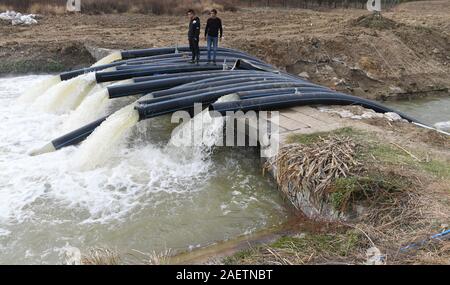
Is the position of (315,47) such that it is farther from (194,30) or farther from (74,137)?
(74,137)

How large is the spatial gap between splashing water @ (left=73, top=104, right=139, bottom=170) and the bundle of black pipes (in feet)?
0.96

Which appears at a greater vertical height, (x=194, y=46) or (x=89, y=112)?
(x=194, y=46)

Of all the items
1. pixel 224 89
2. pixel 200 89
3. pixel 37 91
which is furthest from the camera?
pixel 37 91

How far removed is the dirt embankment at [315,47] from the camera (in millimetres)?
15125

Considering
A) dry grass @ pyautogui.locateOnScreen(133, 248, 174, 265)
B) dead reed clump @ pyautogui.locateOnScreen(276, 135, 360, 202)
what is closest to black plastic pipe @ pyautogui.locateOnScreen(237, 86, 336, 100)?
dead reed clump @ pyautogui.locateOnScreen(276, 135, 360, 202)

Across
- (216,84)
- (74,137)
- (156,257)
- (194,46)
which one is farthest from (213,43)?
(156,257)

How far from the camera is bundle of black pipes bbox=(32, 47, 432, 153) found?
775 centimetres

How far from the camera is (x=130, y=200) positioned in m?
6.44

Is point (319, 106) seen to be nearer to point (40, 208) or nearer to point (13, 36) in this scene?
point (40, 208)

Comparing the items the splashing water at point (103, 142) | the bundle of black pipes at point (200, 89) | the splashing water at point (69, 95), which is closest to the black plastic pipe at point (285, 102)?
the bundle of black pipes at point (200, 89)

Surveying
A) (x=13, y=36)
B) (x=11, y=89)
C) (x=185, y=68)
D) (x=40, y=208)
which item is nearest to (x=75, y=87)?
(x=185, y=68)

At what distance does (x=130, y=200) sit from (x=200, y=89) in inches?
117

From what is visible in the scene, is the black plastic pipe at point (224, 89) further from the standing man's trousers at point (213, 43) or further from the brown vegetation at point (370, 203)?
the brown vegetation at point (370, 203)

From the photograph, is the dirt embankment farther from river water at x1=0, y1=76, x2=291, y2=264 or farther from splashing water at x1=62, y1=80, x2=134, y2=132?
river water at x1=0, y1=76, x2=291, y2=264
